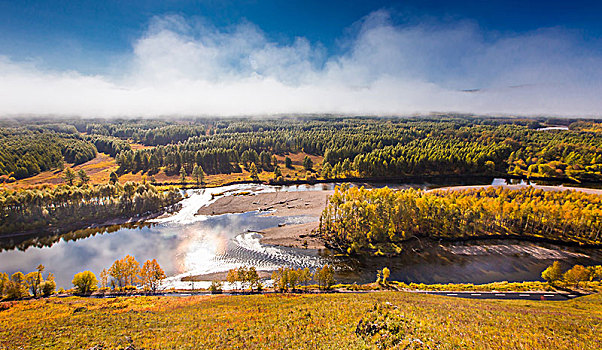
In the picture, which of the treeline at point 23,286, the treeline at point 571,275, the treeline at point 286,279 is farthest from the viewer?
the treeline at point 286,279

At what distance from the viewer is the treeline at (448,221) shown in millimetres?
66750

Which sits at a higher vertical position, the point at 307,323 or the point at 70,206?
the point at 307,323

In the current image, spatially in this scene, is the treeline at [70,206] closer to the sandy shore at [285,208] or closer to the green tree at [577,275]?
the sandy shore at [285,208]

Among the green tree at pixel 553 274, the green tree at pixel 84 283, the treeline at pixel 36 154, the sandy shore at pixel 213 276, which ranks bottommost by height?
the sandy shore at pixel 213 276

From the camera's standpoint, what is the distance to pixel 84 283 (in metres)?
49.1

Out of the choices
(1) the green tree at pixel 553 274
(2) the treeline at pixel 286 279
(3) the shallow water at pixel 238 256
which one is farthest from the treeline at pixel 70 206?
(1) the green tree at pixel 553 274

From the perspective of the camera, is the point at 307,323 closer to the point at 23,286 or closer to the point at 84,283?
the point at 84,283

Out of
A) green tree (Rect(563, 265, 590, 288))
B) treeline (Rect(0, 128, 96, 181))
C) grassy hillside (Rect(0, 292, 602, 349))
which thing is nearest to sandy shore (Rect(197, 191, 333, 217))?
grassy hillside (Rect(0, 292, 602, 349))

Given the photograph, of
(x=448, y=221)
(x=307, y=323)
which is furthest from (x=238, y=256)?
(x=448, y=221)

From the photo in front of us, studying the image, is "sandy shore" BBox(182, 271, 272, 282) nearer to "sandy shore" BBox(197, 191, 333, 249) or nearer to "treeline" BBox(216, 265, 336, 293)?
"treeline" BBox(216, 265, 336, 293)

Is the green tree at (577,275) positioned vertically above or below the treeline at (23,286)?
above

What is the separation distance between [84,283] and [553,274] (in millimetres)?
91543

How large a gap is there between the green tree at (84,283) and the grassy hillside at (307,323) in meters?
4.76

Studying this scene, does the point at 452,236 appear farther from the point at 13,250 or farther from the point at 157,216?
the point at 13,250
